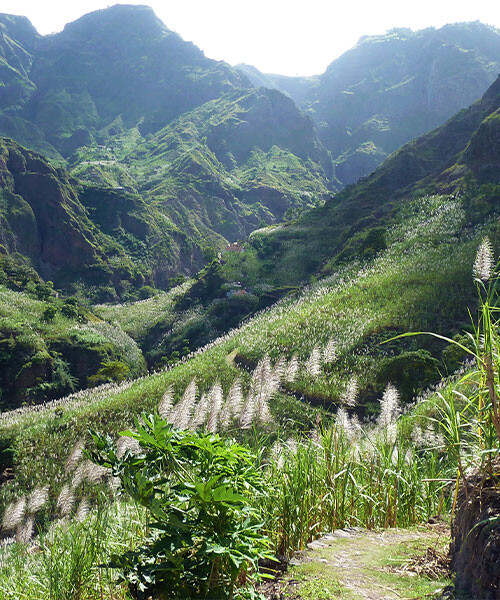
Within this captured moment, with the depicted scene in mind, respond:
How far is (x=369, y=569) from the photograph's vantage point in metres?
2.23

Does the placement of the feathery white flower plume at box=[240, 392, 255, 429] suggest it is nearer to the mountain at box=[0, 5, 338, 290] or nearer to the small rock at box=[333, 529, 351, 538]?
the small rock at box=[333, 529, 351, 538]

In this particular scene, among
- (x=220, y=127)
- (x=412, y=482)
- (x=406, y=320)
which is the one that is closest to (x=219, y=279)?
(x=406, y=320)

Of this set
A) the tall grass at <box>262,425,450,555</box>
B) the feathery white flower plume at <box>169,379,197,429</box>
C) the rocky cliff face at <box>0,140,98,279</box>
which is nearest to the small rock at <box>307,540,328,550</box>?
the tall grass at <box>262,425,450,555</box>

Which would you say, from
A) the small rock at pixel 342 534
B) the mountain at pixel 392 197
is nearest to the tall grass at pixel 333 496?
the small rock at pixel 342 534

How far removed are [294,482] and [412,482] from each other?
114 cm

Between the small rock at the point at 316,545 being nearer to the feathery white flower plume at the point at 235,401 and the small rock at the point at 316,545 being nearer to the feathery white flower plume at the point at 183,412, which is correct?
the feathery white flower plume at the point at 183,412

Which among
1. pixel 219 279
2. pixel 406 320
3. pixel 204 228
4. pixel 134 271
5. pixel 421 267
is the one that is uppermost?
pixel 204 228

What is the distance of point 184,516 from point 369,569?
108 cm

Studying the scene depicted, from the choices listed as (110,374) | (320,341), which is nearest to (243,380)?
(320,341)

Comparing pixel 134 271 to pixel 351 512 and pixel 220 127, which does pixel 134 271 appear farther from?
pixel 220 127

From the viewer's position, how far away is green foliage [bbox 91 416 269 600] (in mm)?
1729

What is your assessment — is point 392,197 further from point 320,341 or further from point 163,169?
point 163,169

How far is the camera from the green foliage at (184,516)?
5.67 ft

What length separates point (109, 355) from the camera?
117 ft
